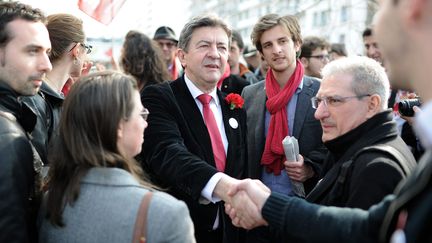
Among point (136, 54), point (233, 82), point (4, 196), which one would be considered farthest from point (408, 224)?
point (233, 82)

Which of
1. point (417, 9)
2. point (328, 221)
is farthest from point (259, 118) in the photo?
point (417, 9)

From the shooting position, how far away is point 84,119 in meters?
2.19

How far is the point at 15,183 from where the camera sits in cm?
211

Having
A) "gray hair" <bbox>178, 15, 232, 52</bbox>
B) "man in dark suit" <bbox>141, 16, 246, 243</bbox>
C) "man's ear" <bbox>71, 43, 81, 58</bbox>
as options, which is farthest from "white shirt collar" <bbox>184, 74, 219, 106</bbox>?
"man's ear" <bbox>71, 43, 81, 58</bbox>

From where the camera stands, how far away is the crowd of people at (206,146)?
75.1 inches

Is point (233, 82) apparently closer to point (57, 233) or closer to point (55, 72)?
point (55, 72)

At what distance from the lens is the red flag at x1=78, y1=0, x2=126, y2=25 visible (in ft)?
19.4

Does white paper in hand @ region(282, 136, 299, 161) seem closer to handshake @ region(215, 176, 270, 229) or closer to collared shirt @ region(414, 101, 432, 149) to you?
handshake @ region(215, 176, 270, 229)

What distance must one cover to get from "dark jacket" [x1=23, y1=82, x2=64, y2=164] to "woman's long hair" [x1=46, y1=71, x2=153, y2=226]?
655 millimetres

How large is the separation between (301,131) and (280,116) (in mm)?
207

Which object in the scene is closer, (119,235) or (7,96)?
(119,235)

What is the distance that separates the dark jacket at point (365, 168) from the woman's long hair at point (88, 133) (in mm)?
1087

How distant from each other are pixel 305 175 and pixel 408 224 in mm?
2240

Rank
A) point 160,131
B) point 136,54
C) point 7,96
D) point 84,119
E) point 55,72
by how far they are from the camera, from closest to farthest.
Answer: point 84,119, point 7,96, point 160,131, point 55,72, point 136,54
